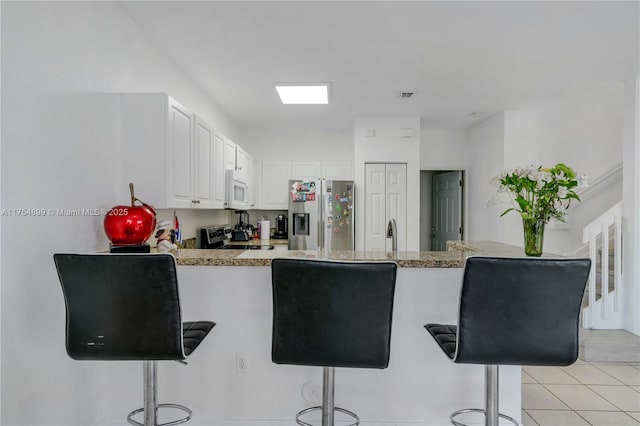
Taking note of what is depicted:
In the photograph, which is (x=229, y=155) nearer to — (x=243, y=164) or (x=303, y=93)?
(x=243, y=164)

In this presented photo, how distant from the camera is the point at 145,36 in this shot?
8.87 feet

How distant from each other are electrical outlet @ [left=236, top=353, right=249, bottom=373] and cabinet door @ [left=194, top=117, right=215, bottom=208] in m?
1.33

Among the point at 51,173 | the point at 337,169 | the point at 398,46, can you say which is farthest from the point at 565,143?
the point at 51,173

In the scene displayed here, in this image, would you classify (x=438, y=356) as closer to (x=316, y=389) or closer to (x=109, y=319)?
(x=316, y=389)

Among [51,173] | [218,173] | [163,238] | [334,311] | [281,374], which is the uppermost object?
[218,173]

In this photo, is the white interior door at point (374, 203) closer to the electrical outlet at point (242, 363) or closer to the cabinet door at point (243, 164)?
the cabinet door at point (243, 164)

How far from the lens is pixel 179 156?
260 centimetres

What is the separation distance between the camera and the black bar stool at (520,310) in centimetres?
142

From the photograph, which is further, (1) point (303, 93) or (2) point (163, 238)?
(1) point (303, 93)

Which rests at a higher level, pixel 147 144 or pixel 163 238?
pixel 147 144

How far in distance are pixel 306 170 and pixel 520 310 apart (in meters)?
4.49

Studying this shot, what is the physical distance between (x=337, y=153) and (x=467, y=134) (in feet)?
6.69

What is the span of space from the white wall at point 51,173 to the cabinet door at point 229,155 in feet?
5.12

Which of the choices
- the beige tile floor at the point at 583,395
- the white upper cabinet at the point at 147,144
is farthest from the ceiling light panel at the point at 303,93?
the beige tile floor at the point at 583,395
